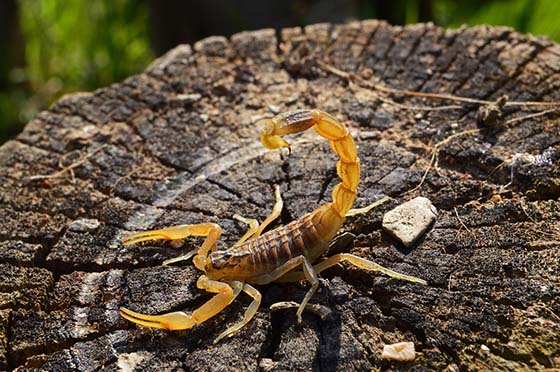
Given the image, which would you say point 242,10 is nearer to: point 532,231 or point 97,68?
point 97,68

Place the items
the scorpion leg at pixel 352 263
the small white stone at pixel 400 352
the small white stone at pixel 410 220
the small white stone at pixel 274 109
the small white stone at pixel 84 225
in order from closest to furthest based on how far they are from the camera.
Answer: the small white stone at pixel 400 352, the scorpion leg at pixel 352 263, the small white stone at pixel 410 220, the small white stone at pixel 84 225, the small white stone at pixel 274 109

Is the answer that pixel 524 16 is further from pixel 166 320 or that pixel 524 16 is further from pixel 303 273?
pixel 166 320

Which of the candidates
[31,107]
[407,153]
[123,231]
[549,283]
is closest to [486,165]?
[407,153]

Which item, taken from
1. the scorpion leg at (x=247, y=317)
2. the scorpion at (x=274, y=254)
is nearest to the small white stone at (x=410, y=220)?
the scorpion at (x=274, y=254)

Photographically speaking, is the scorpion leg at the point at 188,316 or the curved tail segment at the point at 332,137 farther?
the scorpion leg at the point at 188,316

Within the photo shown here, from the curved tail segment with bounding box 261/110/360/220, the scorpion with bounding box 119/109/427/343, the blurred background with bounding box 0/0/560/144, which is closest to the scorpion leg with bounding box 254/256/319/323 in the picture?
the scorpion with bounding box 119/109/427/343

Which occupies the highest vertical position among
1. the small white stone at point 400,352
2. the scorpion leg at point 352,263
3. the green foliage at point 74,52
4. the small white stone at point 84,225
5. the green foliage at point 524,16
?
the green foliage at point 524,16

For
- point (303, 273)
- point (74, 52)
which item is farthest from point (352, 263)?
point (74, 52)

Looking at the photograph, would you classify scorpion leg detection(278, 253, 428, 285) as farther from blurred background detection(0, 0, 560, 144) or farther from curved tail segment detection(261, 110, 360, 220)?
blurred background detection(0, 0, 560, 144)

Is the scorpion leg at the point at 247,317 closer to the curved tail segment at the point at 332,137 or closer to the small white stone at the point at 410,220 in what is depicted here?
the curved tail segment at the point at 332,137
